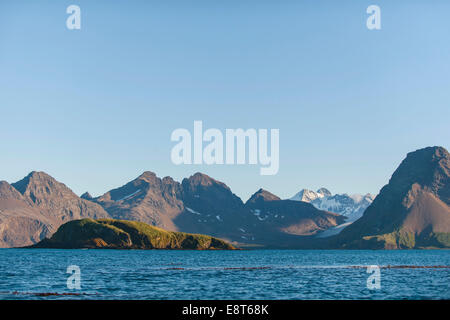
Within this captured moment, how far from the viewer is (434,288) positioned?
90.3 meters
